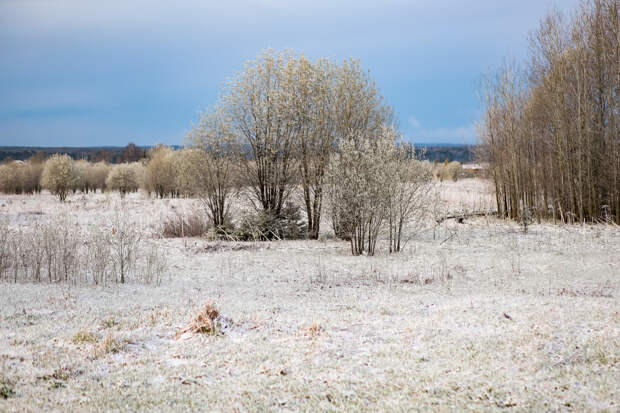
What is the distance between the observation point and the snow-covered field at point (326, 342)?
4.43 m

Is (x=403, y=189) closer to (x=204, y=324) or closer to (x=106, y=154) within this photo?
(x=204, y=324)

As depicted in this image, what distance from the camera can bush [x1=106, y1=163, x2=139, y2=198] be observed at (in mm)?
39469

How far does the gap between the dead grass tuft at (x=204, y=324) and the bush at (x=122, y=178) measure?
35020 mm

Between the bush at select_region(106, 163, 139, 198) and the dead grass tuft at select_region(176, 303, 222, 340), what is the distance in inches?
1379

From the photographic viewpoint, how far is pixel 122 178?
39.6 m

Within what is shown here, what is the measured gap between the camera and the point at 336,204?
1334cm

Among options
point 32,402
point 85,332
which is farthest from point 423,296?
point 32,402

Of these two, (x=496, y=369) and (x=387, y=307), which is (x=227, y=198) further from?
(x=496, y=369)

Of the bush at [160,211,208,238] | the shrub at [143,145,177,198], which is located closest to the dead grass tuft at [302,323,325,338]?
the bush at [160,211,208,238]

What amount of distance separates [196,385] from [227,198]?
40.9 feet

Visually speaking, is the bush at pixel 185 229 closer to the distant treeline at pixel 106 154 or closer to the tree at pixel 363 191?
the tree at pixel 363 191

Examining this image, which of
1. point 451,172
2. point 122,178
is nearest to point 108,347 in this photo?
point 122,178

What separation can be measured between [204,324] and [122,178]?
120 ft

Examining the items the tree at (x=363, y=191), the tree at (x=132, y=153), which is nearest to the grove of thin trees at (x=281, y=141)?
the tree at (x=363, y=191)
